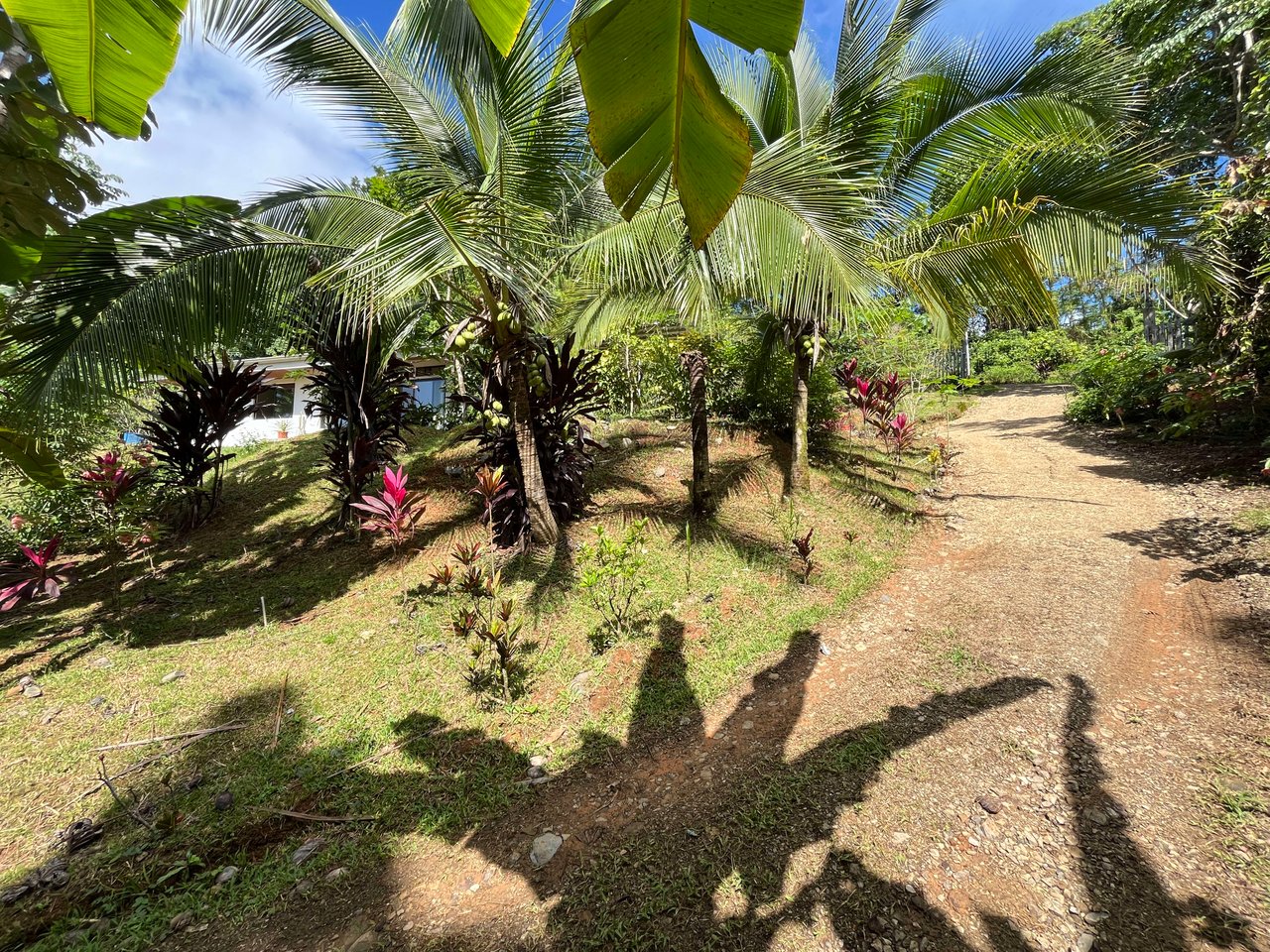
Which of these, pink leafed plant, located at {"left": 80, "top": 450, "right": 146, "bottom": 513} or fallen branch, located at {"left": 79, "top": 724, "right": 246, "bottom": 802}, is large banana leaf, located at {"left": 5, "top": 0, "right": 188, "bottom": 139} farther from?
pink leafed plant, located at {"left": 80, "top": 450, "right": 146, "bottom": 513}

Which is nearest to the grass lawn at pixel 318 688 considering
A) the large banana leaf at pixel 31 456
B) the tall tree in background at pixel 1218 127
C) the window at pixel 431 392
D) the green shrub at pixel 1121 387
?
the large banana leaf at pixel 31 456

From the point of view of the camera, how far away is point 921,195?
4.99 meters

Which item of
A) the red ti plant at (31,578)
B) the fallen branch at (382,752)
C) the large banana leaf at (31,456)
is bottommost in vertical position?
the fallen branch at (382,752)

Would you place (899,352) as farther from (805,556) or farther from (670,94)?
(670,94)

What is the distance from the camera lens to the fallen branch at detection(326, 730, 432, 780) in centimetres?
250

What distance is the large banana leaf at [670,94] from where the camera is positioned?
1.10 meters

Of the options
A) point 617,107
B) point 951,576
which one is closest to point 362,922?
point 617,107

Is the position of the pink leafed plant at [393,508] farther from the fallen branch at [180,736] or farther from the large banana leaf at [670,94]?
the large banana leaf at [670,94]

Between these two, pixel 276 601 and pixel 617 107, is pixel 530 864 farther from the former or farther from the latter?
pixel 276 601

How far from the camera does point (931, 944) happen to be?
5.01 ft

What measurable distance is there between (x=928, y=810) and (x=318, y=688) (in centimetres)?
359

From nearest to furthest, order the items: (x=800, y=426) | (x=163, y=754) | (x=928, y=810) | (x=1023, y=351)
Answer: (x=928, y=810)
(x=163, y=754)
(x=800, y=426)
(x=1023, y=351)

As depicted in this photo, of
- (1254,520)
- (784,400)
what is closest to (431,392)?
(784,400)

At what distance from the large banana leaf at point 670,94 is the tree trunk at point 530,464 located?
3.20 m
